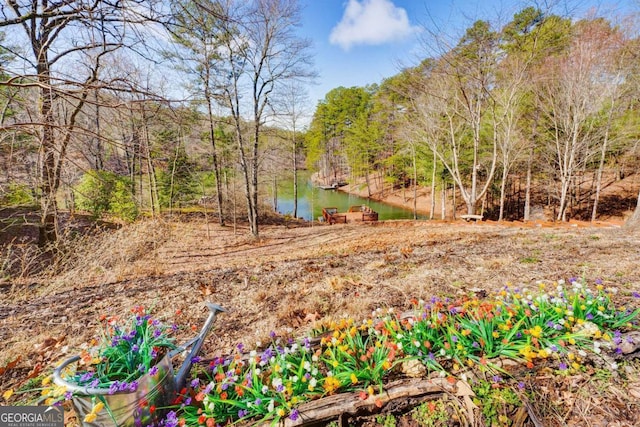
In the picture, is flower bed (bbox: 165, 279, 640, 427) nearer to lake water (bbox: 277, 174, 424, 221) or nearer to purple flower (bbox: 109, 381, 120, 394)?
purple flower (bbox: 109, 381, 120, 394)

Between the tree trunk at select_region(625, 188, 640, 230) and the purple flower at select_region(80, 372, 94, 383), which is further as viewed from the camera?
the tree trunk at select_region(625, 188, 640, 230)

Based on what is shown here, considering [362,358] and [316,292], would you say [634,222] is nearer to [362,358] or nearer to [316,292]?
[316,292]

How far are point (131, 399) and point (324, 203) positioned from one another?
25264mm

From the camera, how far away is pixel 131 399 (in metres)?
1.01

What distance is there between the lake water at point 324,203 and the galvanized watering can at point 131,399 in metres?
18.8

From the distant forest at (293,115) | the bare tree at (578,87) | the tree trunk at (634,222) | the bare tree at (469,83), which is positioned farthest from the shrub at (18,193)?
the bare tree at (578,87)

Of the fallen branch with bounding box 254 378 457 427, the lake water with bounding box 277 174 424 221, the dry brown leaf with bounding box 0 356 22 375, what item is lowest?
the lake water with bounding box 277 174 424 221

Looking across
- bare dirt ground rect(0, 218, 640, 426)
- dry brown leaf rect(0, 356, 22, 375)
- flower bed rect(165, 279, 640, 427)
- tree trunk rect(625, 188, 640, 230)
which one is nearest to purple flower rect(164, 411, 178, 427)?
flower bed rect(165, 279, 640, 427)

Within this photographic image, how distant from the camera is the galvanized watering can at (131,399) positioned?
3.09 ft

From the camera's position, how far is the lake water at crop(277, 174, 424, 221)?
21.5 meters

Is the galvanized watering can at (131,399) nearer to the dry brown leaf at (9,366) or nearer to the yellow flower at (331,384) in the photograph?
the yellow flower at (331,384)

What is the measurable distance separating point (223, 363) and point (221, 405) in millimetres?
281

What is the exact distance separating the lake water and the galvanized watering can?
18.8m

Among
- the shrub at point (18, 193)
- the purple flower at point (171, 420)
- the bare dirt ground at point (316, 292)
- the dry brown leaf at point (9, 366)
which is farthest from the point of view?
the shrub at point (18, 193)
